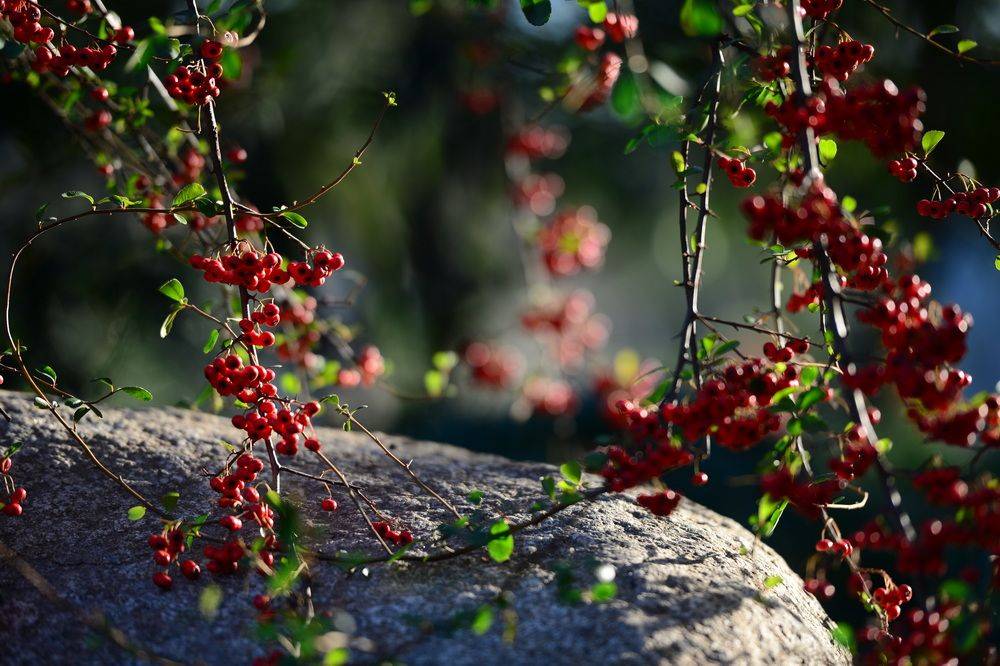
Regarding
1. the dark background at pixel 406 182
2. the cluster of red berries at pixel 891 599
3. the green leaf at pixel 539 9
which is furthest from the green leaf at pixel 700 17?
the dark background at pixel 406 182

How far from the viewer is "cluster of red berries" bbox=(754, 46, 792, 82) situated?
1.09 metres

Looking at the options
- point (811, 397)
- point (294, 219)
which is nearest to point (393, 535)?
point (294, 219)

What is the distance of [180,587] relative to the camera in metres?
1.07

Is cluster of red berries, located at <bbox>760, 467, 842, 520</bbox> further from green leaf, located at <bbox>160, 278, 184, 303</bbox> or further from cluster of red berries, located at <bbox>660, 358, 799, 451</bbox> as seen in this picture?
green leaf, located at <bbox>160, 278, 184, 303</bbox>

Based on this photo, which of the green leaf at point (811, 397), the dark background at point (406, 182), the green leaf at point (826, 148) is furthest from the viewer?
the dark background at point (406, 182)

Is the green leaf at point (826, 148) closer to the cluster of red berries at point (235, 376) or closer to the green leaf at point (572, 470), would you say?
the green leaf at point (572, 470)

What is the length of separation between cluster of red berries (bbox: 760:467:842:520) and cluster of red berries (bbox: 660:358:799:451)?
0.17 ft

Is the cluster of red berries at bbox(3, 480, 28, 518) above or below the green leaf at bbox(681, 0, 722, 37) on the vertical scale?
below

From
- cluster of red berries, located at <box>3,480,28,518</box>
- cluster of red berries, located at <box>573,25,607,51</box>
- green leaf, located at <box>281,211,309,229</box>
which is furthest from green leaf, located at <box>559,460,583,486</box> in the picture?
cluster of red berries, located at <box>573,25,607,51</box>

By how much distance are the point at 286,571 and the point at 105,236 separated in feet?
5.76

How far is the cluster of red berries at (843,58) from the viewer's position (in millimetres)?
1078

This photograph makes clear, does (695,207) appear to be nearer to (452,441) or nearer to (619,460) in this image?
(619,460)

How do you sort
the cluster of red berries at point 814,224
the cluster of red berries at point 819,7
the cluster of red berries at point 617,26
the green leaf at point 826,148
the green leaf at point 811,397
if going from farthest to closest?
the cluster of red berries at point 617,26 → the green leaf at point 826,148 → the cluster of red berries at point 819,7 → the green leaf at point 811,397 → the cluster of red berries at point 814,224

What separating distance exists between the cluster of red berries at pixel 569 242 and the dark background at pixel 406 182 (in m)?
0.37
